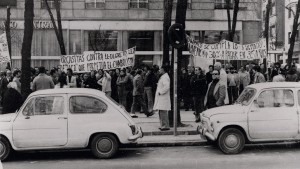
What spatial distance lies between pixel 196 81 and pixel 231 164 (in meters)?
6.62

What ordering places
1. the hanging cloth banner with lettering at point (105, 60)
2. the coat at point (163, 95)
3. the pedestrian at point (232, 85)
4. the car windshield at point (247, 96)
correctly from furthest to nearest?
the hanging cloth banner with lettering at point (105, 60)
the pedestrian at point (232, 85)
the coat at point (163, 95)
the car windshield at point (247, 96)

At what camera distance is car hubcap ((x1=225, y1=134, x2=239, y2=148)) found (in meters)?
10.7

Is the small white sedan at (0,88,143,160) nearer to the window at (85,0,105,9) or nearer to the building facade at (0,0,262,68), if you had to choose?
the building facade at (0,0,262,68)

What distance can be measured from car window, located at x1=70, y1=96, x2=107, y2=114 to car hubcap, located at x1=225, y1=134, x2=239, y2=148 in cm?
290

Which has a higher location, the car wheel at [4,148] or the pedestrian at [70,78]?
the pedestrian at [70,78]

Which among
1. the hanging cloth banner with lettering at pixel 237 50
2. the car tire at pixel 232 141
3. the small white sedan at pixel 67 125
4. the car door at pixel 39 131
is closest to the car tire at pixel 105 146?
the small white sedan at pixel 67 125

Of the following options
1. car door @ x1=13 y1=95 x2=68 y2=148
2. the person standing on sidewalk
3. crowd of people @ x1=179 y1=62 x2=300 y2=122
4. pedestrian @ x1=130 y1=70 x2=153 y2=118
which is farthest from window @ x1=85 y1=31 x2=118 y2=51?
car door @ x1=13 y1=95 x2=68 y2=148

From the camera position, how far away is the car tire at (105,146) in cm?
1030

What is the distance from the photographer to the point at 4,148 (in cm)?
1012

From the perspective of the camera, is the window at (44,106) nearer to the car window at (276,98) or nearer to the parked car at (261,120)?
the parked car at (261,120)

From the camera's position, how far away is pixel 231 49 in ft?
64.0

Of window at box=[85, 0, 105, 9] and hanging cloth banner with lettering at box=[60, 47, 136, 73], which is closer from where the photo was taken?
hanging cloth banner with lettering at box=[60, 47, 136, 73]

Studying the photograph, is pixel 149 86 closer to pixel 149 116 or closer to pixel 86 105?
pixel 149 116

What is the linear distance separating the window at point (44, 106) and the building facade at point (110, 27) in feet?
61.0
